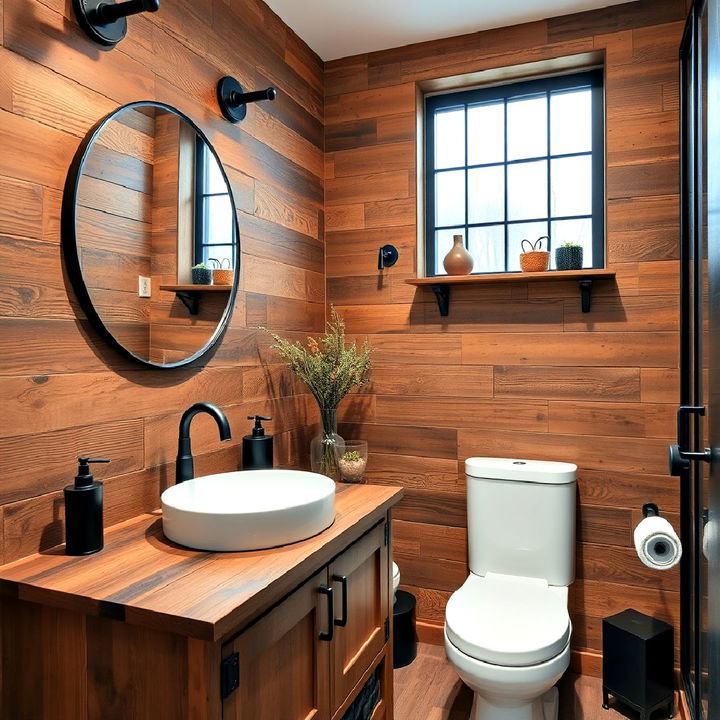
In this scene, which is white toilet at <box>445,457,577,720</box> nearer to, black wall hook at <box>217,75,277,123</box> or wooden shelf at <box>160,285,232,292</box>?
wooden shelf at <box>160,285,232,292</box>

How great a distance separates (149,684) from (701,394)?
1.60 meters

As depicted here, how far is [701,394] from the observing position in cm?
174

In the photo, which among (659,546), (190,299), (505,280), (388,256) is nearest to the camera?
(190,299)

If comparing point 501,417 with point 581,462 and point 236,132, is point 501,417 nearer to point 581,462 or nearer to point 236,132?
point 581,462

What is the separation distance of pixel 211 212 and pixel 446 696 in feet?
6.34

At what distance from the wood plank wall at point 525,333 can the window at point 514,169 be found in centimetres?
15

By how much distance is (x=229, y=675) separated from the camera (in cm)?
114

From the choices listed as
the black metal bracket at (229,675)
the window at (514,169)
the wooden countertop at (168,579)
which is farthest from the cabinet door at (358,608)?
the window at (514,169)

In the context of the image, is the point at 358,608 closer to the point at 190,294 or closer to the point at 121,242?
the point at 190,294

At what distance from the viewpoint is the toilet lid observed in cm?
176

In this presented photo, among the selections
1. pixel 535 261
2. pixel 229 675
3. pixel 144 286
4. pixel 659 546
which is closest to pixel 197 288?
pixel 144 286

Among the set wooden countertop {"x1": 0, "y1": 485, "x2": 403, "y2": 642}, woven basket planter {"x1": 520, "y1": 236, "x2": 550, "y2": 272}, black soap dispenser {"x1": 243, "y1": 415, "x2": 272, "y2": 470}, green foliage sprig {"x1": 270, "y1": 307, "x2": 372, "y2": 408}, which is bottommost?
wooden countertop {"x1": 0, "y1": 485, "x2": 403, "y2": 642}

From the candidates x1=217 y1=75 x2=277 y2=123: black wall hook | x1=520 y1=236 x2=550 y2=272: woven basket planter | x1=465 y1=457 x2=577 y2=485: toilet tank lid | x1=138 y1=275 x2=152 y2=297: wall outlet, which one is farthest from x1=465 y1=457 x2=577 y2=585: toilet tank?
x1=217 y1=75 x2=277 y2=123: black wall hook

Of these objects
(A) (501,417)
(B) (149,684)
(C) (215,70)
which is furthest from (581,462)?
(C) (215,70)
